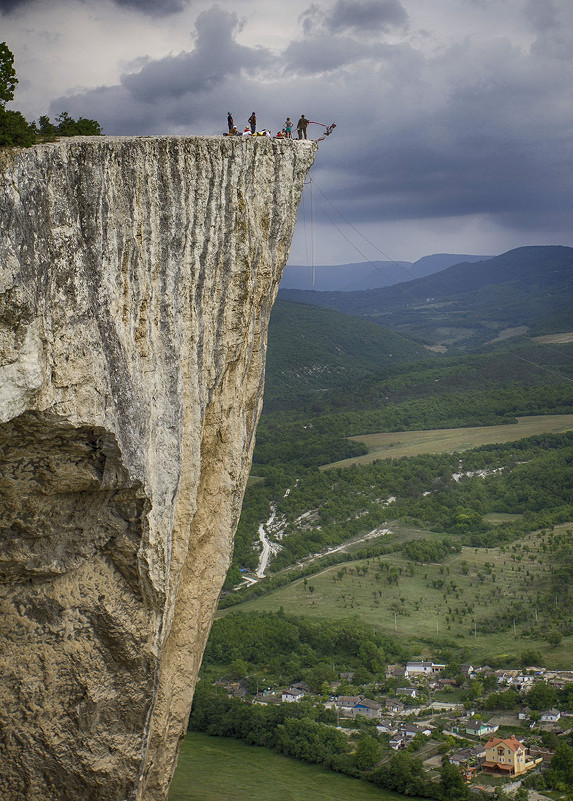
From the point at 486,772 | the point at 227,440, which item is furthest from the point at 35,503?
the point at 486,772

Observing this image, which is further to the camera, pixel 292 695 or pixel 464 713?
pixel 292 695

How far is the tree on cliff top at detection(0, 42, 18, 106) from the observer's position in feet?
35.8

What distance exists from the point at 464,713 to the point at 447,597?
16527mm

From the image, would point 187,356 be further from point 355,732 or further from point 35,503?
point 355,732

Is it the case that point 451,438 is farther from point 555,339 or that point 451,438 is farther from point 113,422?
point 113,422

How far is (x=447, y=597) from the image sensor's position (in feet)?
187

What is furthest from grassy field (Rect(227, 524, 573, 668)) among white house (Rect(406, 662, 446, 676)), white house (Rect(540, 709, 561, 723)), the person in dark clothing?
the person in dark clothing

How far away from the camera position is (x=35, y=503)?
995 cm

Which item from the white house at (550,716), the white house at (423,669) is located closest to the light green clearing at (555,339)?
the white house at (423,669)

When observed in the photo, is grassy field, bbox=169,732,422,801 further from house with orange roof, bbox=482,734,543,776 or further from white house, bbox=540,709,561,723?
white house, bbox=540,709,561,723

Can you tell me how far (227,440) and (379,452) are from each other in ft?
250

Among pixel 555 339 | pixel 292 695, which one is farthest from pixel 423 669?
pixel 555 339

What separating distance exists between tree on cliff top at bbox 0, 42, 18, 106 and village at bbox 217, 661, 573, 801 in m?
28.7

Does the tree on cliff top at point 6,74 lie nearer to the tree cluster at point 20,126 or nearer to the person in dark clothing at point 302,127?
the tree cluster at point 20,126
